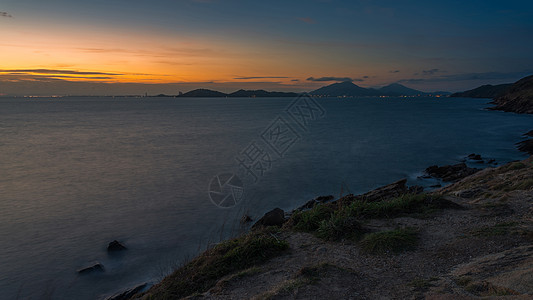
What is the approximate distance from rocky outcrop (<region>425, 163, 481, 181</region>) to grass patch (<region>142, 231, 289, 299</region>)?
58.6ft

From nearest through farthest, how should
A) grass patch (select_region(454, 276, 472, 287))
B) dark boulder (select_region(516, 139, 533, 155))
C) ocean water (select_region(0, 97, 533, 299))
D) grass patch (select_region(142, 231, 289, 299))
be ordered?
grass patch (select_region(454, 276, 472, 287)), grass patch (select_region(142, 231, 289, 299)), ocean water (select_region(0, 97, 533, 299)), dark boulder (select_region(516, 139, 533, 155))

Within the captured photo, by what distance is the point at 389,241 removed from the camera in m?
7.02

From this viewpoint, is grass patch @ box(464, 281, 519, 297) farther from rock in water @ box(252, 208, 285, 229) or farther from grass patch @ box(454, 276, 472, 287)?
rock in water @ box(252, 208, 285, 229)

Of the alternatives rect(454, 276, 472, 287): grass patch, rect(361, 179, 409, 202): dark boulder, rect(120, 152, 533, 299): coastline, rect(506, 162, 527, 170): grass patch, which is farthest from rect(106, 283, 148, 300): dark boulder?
rect(506, 162, 527, 170): grass patch

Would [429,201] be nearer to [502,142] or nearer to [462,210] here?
[462,210]

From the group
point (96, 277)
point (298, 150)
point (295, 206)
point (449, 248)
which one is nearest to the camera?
point (449, 248)

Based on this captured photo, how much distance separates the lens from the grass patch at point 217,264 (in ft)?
21.2

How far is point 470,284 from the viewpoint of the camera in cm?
500

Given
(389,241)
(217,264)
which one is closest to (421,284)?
(389,241)

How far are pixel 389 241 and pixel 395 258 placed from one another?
0.55 m

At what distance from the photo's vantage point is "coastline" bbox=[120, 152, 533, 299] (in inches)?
211

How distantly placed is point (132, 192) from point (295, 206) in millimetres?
11008

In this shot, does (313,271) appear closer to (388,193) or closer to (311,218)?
(311,218)

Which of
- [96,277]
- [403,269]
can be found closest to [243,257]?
[403,269]
